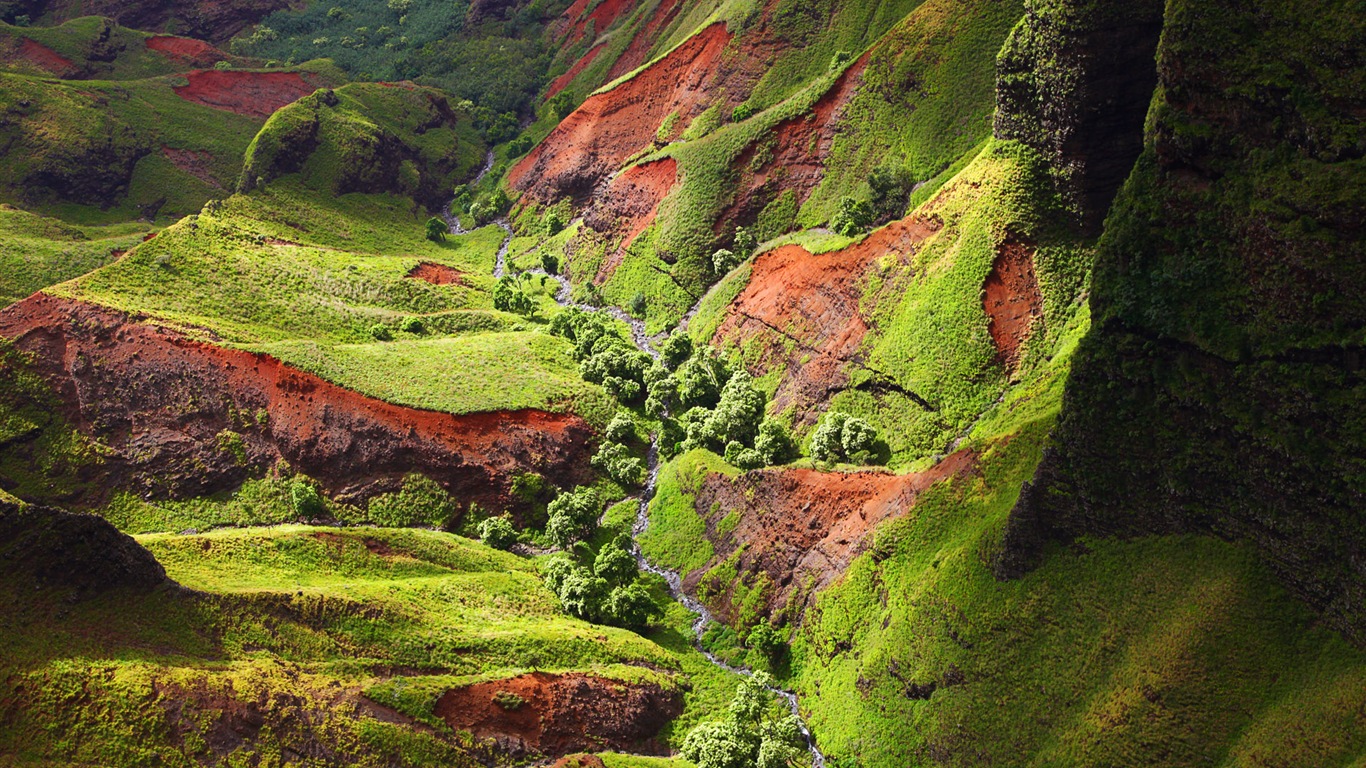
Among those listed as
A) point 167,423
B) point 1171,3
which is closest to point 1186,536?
point 1171,3

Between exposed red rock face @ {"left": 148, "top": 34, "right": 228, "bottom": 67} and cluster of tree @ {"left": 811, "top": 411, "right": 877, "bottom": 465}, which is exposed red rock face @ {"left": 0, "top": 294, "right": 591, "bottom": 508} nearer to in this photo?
cluster of tree @ {"left": 811, "top": 411, "right": 877, "bottom": 465}

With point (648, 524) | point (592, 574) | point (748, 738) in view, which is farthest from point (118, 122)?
point (748, 738)

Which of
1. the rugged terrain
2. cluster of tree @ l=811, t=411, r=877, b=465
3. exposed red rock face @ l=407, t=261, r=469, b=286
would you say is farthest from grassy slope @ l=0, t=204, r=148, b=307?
cluster of tree @ l=811, t=411, r=877, b=465

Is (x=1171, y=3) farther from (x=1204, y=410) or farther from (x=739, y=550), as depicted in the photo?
(x=739, y=550)

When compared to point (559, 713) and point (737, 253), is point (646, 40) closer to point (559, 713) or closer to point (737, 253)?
point (737, 253)

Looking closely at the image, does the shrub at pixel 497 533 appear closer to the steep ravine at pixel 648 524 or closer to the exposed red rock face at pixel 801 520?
the steep ravine at pixel 648 524

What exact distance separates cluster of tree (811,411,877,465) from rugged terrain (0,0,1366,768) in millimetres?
409

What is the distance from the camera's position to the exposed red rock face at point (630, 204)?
10681 centimetres

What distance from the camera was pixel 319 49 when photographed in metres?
186

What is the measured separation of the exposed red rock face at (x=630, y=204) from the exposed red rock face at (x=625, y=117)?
6.54m

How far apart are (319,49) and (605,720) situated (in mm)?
161608

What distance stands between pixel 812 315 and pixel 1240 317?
130 ft

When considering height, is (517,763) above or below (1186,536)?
below

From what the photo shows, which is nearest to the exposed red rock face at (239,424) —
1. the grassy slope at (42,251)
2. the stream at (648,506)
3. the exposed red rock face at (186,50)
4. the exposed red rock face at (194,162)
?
the stream at (648,506)
